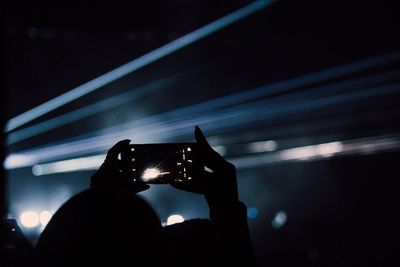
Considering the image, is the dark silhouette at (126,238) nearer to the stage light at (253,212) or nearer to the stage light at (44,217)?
the stage light at (44,217)

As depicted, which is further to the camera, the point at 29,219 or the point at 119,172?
the point at 29,219

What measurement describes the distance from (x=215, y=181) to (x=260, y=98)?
40.1ft

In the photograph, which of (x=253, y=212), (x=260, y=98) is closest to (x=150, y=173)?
(x=260, y=98)

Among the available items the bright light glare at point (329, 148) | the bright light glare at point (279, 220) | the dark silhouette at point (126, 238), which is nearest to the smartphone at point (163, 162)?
the dark silhouette at point (126, 238)

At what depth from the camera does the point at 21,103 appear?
1275 centimetres

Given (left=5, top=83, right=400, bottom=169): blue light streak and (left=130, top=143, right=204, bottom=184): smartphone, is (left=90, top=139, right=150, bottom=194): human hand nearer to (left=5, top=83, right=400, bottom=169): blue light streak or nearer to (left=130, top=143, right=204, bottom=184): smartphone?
(left=130, top=143, right=204, bottom=184): smartphone

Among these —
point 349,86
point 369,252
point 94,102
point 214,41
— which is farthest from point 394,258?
point 94,102

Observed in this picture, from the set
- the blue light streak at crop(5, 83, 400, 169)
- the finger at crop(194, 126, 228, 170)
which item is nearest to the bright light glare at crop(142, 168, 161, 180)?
the finger at crop(194, 126, 228, 170)

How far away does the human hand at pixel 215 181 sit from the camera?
4.59 ft

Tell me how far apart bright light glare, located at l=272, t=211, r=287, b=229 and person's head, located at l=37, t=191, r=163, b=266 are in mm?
13611

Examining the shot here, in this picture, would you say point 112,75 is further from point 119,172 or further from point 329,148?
point 119,172

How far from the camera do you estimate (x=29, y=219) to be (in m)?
12.7

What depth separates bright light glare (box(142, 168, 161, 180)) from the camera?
1.71m

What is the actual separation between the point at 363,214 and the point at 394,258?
11.6 feet
